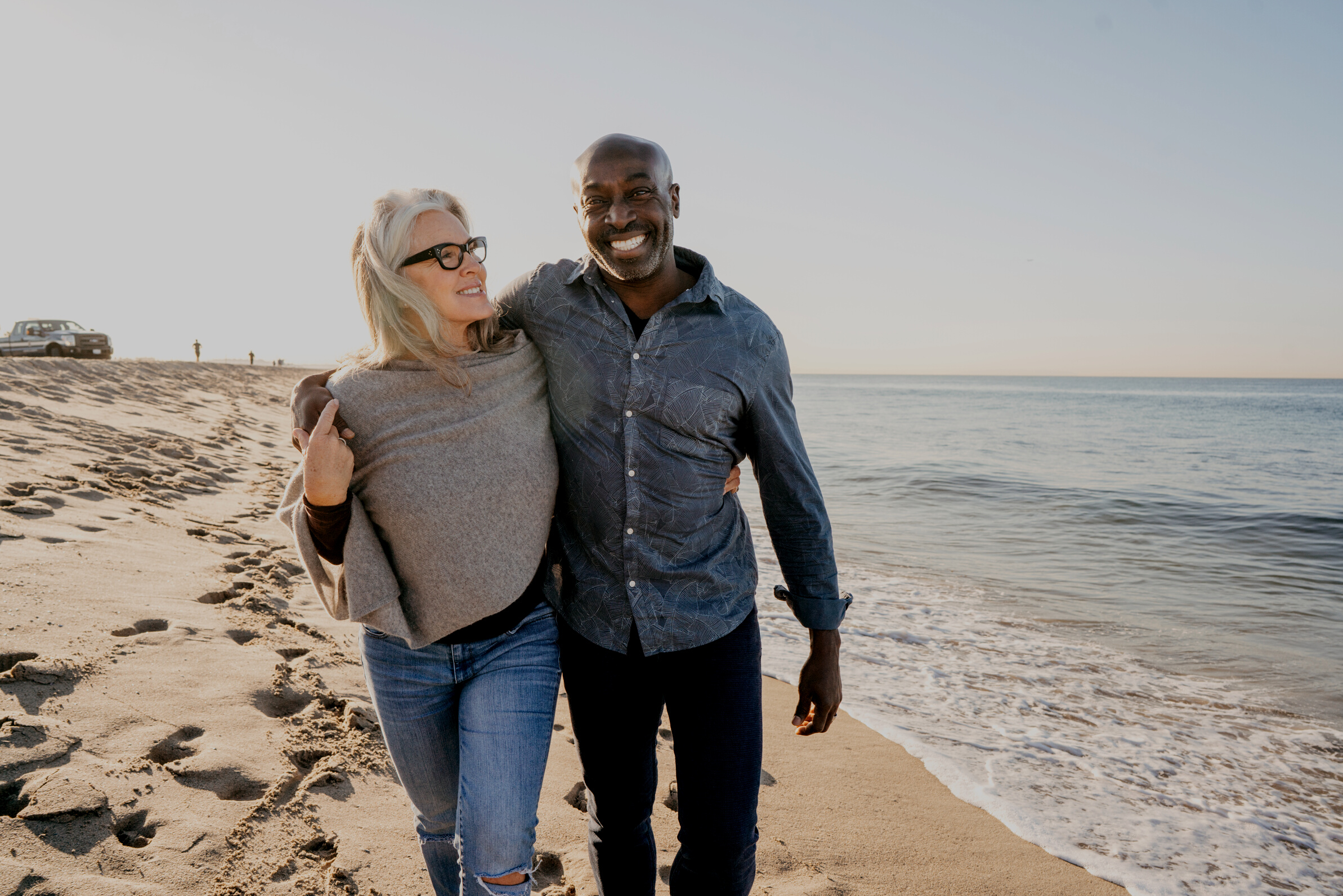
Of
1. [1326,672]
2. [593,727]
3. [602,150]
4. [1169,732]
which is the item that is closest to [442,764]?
[593,727]

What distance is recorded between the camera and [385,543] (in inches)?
85.6

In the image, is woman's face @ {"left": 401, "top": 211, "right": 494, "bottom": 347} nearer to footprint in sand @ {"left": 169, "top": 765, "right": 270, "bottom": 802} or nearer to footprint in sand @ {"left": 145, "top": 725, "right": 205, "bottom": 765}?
footprint in sand @ {"left": 169, "top": 765, "right": 270, "bottom": 802}

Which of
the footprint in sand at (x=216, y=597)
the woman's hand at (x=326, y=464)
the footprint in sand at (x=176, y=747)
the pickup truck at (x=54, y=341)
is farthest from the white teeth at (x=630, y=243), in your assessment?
the pickup truck at (x=54, y=341)

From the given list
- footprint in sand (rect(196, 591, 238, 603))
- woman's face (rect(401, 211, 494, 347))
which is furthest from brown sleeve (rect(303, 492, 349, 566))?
footprint in sand (rect(196, 591, 238, 603))

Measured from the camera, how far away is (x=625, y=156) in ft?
7.83

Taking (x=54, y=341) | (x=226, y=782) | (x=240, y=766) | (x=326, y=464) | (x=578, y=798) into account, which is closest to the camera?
(x=326, y=464)

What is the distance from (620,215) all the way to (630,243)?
9 cm

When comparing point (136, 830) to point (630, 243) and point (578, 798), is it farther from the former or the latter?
point (630, 243)

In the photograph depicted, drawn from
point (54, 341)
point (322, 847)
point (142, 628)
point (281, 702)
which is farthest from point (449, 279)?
point (54, 341)

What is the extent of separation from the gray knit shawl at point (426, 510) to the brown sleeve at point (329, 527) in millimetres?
19

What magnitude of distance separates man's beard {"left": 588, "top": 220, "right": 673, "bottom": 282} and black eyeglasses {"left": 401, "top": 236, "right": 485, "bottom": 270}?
41 centimetres

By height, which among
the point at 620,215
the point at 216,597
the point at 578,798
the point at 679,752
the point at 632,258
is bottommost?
the point at 578,798

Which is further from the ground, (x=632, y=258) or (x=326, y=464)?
(x=632, y=258)

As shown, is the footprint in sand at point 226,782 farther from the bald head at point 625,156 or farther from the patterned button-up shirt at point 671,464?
the bald head at point 625,156
